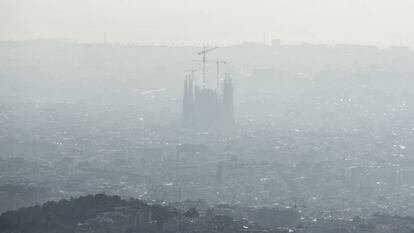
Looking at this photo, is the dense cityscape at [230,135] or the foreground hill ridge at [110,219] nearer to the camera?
the foreground hill ridge at [110,219]

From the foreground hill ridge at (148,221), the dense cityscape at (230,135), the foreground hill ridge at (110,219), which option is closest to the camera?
the foreground hill ridge at (110,219)

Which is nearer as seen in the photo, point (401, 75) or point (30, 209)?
point (30, 209)

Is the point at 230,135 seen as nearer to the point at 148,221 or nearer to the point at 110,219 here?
the point at 148,221

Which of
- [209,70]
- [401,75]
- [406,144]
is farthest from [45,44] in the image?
[406,144]

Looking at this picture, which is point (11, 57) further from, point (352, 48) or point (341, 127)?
point (341, 127)

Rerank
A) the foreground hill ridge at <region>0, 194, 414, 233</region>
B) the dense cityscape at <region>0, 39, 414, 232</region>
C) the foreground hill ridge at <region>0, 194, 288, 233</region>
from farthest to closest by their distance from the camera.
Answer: the dense cityscape at <region>0, 39, 414, 232</region> < the foreground hill ridge at <region>0, 194, 414, 233</region> < the foreground hill ridge at <region>0, 194, 288, 233</region>

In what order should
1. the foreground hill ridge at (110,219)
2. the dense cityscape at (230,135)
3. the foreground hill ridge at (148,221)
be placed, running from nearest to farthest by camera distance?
the foreground hill ridge at (110,219) → the foreground hill ridge at (148,221) → the dense cityscape at (230,135)

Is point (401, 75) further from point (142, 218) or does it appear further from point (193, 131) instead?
point (142, 218)

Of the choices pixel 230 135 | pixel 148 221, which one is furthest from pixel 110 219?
pixel 230 135

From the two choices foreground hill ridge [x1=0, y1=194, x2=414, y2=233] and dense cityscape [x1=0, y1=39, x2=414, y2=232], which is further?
dense cityscape [x1=0, y1=39, x2=414, y2=232]

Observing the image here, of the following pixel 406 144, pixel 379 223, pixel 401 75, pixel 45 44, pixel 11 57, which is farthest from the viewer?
pixel 45 44

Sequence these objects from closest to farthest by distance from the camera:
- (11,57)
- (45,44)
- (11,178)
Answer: (11,178) → (11,57) → (45,44)
